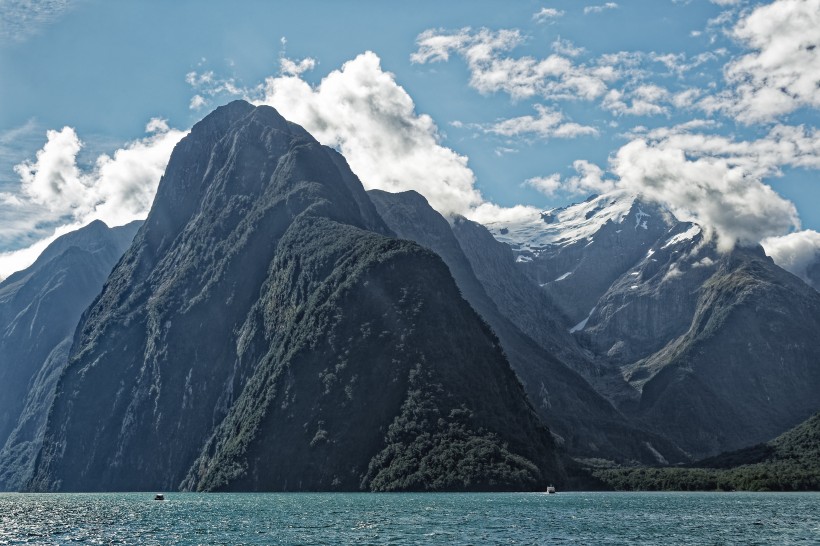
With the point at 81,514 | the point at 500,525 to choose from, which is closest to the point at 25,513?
the point at 81,514

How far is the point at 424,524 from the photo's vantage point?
5330 inches

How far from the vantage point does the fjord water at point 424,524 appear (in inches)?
4498

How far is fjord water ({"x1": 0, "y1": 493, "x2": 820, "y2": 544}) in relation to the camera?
11425cm

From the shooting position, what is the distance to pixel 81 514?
563 ft

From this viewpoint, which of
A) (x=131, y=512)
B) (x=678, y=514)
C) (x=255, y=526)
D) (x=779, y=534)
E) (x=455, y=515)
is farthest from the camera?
(x=131, y=512)

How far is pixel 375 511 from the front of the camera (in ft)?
549

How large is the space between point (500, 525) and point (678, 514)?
43992 millimetres

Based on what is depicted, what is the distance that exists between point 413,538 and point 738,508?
310 ft

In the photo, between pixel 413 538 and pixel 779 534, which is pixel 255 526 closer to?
pixel 413 538

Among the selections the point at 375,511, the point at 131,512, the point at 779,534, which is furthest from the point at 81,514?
the point at 779,534

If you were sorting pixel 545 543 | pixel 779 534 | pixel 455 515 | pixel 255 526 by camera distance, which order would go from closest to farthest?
pixel 545 543 < pixel 779 534 < pixel 255 526 < pixel 455 515

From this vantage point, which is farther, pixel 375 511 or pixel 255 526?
pixel 375 511

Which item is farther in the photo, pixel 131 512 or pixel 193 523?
pixel 131 512

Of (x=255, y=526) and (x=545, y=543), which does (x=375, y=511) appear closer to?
(x=255, y=526)
